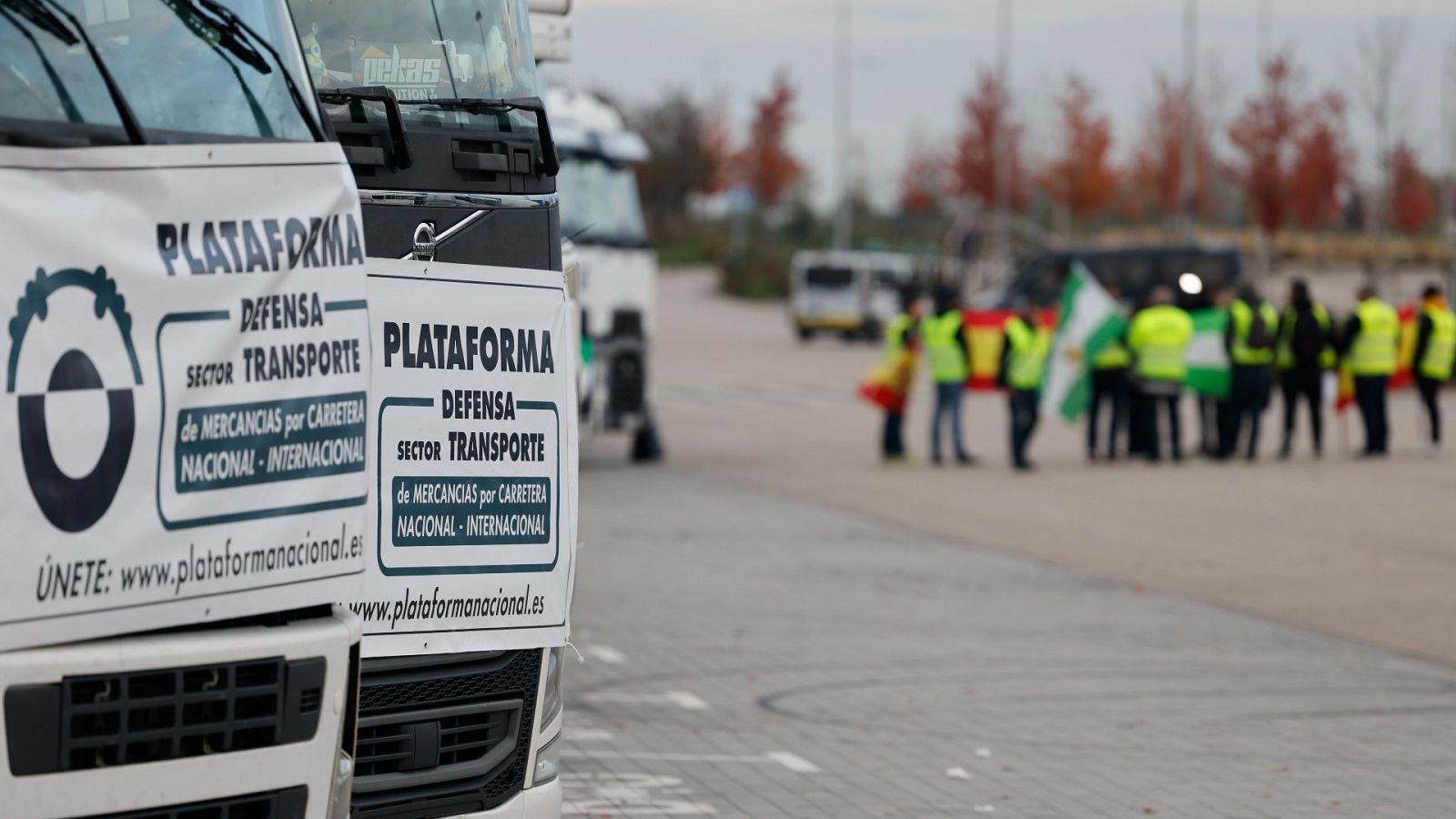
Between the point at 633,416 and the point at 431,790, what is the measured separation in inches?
618

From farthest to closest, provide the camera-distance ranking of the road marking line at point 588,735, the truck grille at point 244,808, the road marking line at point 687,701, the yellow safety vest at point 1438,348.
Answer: the yellow safety vest at point 1438,348, the road marking line at point 687,701, the road marking line at point 588,735, the truck grille at point 244,808

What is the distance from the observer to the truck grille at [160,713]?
406 centimetres

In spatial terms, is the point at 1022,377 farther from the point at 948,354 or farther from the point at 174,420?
the point at 174,420

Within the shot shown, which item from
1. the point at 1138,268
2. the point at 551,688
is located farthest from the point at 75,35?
the point at 1138,268

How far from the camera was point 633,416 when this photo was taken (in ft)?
69.5

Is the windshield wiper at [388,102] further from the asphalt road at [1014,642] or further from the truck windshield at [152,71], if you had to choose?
the asphalt road at [1014,642]

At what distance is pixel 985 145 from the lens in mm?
72438

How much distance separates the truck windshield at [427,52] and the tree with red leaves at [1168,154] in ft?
189

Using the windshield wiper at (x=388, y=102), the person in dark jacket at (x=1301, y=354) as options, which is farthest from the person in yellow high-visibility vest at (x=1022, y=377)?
the windshield wiper at (x=388, y=102)

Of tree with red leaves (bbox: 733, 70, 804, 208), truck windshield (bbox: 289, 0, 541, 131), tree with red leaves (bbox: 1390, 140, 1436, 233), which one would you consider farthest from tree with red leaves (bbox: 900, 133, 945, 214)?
truck windshield (bbox: 289, 0, 541, 131)

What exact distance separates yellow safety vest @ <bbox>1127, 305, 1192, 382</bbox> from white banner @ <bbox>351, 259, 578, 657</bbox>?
1706 centimetres

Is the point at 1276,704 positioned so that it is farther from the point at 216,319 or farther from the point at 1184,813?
the point at 216,319

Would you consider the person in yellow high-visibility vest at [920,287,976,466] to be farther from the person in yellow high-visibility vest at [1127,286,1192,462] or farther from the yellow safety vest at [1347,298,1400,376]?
the yellow safety vest at [1347,298,1400,376]

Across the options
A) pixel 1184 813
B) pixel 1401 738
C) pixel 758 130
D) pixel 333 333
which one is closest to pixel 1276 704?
pixel 1401 738
